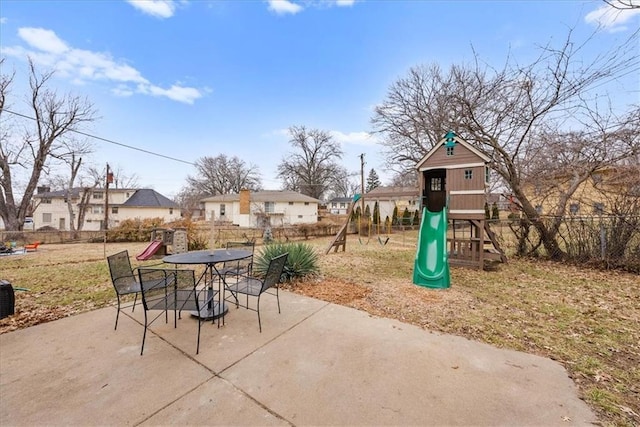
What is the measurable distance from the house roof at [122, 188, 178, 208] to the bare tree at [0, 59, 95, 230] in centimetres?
1041

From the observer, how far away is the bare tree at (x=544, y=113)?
6.29m

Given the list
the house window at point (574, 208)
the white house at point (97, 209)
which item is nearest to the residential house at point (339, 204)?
the white house at point (97, 209)

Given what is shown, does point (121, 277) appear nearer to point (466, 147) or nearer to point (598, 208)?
point (466, 147)

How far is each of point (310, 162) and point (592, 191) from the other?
29.5 m

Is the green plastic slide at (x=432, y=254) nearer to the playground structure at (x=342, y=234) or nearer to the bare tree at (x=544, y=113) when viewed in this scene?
the playground structure at (x=342, y=234)

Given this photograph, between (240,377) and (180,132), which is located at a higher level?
(180,132)

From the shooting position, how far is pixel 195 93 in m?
14.3

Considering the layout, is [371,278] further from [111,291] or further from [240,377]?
[111,291]

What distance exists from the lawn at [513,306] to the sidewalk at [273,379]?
0.29 metres

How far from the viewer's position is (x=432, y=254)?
5707 mm

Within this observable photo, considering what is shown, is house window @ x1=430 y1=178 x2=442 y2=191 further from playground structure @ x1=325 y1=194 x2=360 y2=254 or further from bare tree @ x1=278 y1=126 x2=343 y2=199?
bare tree @ x1=278 y1=126 x2=343 y2=199

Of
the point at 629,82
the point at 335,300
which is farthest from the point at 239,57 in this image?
the point at 629,82

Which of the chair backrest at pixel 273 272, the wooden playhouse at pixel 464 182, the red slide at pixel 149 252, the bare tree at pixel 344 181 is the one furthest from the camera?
the bare tree at pixel 344 181

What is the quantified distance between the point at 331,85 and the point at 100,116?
15515mm
